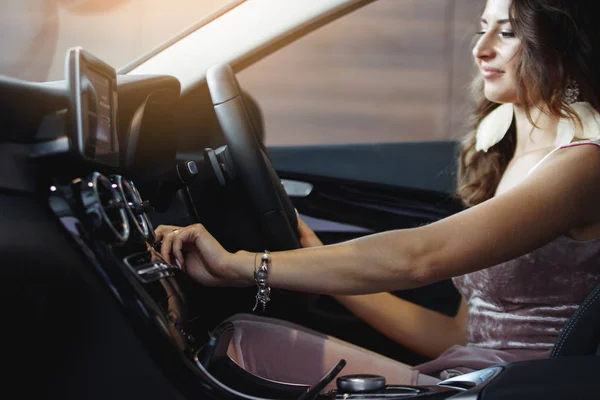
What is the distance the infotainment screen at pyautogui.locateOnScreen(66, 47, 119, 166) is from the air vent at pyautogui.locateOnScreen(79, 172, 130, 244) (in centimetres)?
3

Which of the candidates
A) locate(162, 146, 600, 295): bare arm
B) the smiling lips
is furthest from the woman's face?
locate(162, 146, 600, 295): bare arm

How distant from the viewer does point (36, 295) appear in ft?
2.66

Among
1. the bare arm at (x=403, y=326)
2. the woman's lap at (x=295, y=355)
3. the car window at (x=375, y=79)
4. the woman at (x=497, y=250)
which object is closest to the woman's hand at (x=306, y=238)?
the woman at (x=497, y=250)

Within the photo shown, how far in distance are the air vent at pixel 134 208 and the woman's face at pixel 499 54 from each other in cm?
66

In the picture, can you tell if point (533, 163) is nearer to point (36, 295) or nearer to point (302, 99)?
point (36, 295)

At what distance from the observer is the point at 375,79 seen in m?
3.50

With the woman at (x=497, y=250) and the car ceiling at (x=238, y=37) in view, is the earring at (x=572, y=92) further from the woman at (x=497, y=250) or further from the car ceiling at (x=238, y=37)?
the car ceiling at (x=238, y=37)

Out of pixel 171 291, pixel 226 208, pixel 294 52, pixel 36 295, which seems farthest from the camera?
pixel 294 52

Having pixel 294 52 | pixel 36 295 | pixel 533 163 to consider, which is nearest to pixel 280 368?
pixel 36 295

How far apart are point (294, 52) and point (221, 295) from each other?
2201 mm

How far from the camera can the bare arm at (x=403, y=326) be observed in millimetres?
1515

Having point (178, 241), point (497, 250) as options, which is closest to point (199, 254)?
point (178, 241)

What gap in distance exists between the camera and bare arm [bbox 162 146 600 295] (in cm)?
101

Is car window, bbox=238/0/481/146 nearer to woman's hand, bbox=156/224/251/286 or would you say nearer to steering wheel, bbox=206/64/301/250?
steering wheel, bbox=206/64/301/250
